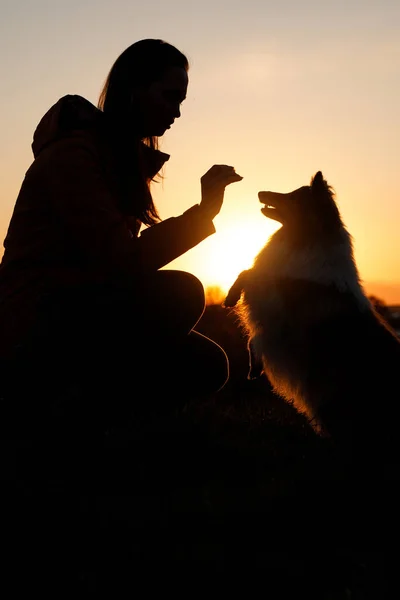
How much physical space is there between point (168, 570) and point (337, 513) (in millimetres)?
937

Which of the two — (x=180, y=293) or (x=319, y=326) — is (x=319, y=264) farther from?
(x=180, y=293)

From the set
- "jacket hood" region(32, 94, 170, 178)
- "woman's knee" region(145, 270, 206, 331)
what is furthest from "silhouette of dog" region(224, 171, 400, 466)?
"jacket hood" region(32, 94, 170, 178)

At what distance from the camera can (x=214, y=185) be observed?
12.8ft

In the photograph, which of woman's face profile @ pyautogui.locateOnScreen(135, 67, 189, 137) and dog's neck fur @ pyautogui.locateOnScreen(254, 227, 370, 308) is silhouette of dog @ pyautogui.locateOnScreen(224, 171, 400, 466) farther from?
woman's face profile @ pyautogui.locateOnScreen(135, 67, 189, 137)

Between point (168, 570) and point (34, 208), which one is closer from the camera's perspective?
point (168, 570)

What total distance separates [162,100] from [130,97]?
18cm

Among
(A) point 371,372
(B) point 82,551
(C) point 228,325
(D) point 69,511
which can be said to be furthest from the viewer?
(C) point 228,325

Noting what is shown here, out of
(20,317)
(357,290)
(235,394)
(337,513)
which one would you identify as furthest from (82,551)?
(235,394)

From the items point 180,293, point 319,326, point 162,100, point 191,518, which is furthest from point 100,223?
point 319,326

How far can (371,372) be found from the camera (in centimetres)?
439

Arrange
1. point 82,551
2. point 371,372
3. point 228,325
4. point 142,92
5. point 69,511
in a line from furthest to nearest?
point 228,325
point 371,372
point 142,92
point 69,511
point 82,551

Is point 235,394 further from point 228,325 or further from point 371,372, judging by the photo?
point 371,372

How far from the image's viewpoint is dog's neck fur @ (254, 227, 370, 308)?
16.0 feet

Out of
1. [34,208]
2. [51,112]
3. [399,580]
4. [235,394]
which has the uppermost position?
[51,112]
